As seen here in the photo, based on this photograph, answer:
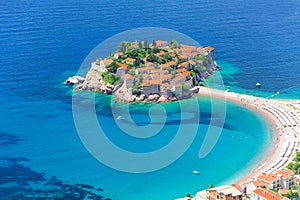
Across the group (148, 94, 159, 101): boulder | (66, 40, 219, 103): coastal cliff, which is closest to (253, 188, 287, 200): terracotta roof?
(66, 40, 219, 103): coastal cliff

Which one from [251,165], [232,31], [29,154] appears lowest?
[251,165]

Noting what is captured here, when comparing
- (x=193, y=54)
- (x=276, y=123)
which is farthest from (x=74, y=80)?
(x=276, y=123)

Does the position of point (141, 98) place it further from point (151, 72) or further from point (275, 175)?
point (275, 175)

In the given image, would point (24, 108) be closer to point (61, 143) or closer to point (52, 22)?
point (61, 143)

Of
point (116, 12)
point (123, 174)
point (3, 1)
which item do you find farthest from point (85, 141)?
point (3, 1)

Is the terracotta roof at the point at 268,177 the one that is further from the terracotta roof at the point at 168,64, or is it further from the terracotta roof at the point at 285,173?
the terracotta roof at the point at 168,64
